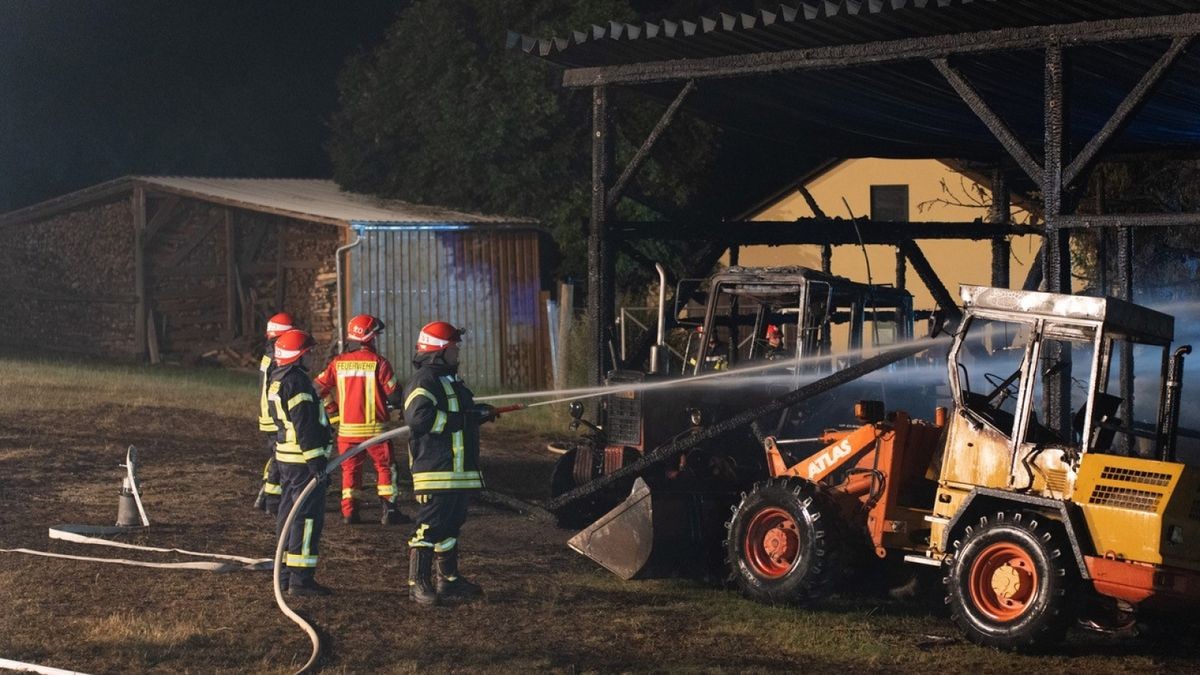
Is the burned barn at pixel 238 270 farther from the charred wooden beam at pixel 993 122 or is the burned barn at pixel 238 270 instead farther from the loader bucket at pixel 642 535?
the charred wooden beam at pixel 993 122

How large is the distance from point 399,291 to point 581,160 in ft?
29.0

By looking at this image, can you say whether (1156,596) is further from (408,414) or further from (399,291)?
(399,291)

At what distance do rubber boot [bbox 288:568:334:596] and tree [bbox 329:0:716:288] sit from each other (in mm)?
21682

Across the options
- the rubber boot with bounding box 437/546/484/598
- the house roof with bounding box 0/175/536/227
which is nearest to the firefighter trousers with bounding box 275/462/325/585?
the rubber boot with bounding box 437/546/484/598

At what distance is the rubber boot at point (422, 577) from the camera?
9984mm

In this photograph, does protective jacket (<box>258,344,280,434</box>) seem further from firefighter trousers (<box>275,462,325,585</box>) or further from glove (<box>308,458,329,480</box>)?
firefighter trousers (<box>275,462,325,585</box>)

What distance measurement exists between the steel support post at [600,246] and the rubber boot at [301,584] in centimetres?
395

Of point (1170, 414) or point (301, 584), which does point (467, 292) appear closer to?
point (301, 584)

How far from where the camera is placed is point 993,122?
10672 mm

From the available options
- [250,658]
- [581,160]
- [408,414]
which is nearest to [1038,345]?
[408,414]

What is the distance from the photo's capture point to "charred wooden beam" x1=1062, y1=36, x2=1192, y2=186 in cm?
965

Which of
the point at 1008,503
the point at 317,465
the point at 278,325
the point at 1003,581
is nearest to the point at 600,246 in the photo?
the point at 278,325

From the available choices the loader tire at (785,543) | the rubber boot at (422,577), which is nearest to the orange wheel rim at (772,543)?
the loader tire at (785,543)

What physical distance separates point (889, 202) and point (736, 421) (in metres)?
20.1
